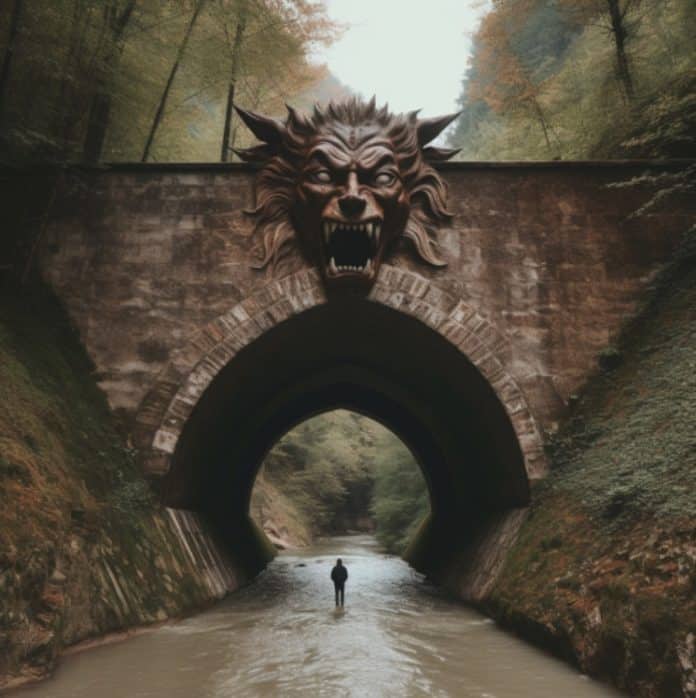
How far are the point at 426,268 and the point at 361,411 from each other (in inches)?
314

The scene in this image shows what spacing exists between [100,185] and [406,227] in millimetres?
4781

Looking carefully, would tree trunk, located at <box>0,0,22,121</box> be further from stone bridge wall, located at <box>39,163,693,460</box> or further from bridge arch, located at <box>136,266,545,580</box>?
bridge arch, located at <box>136,266,545,580</box>

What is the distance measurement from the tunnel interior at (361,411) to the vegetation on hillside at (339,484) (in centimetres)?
592

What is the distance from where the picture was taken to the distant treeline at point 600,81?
35.2 ft

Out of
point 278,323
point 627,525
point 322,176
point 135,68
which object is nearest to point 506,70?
point 322,176

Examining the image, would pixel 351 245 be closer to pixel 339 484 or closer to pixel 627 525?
pixel 627 525

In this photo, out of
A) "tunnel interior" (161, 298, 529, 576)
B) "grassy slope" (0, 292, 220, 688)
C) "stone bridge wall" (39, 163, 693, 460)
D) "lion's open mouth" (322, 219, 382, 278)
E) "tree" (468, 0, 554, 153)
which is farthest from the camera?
"tree" (468, 0, 554, 153)

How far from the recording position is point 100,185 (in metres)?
9.83

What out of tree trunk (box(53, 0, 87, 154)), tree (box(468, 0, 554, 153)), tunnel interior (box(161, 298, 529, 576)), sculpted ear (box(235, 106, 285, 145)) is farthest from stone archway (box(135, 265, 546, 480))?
tree (box(468, 0, 554, 153))

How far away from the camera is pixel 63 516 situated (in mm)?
5809

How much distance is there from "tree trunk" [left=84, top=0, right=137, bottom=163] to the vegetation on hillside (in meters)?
15.5

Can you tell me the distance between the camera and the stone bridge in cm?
908

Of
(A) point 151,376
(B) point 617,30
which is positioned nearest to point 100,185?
(A) point 151,376

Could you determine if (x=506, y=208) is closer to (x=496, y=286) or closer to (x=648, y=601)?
(x=496, y=286)
